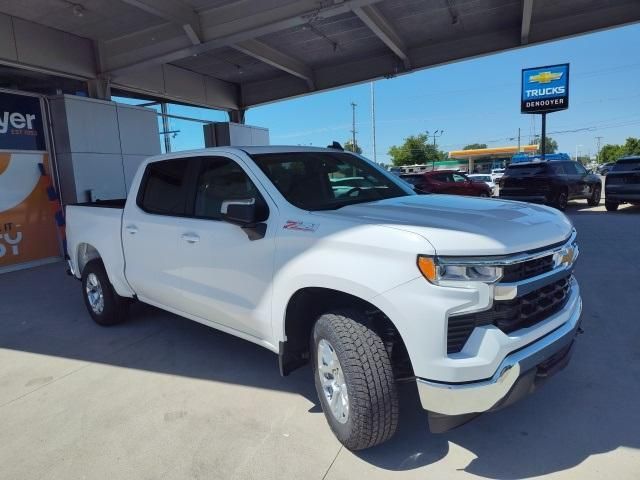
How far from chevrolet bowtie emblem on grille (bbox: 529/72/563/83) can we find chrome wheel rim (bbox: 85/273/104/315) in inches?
1001

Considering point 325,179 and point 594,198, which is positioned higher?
point 325,179

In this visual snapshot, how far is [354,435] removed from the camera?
2.65 m

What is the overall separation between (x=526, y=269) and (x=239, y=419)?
2.11 m

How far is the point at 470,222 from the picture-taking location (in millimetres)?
2598

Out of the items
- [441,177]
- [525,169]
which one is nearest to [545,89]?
[441,177]

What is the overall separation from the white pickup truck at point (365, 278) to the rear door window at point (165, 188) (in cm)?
2

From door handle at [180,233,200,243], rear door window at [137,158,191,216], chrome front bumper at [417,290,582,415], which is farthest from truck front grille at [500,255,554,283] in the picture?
rear door window at [137,158,191,216]

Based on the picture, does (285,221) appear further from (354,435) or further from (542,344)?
(542,344)

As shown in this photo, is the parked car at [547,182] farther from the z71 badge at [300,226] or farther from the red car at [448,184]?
the z71 badge at [300,226]

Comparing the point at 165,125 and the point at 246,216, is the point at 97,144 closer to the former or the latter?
the point at 165,125

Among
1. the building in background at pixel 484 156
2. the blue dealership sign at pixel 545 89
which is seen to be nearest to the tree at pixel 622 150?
the building in background at pixel 484 156

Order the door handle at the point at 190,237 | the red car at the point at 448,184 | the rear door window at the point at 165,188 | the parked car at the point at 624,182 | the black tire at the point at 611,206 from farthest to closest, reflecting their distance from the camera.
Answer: the red car at the point at 448,184 < the black tire at the point at 611,206 < the parked car at the point at 624,182 < the rear door window at the point at 165,188 < the door handle at the point at 190,237

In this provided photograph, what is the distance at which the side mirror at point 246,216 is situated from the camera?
9.89 feet

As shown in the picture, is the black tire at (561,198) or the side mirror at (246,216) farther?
the black tire at (561,198)
